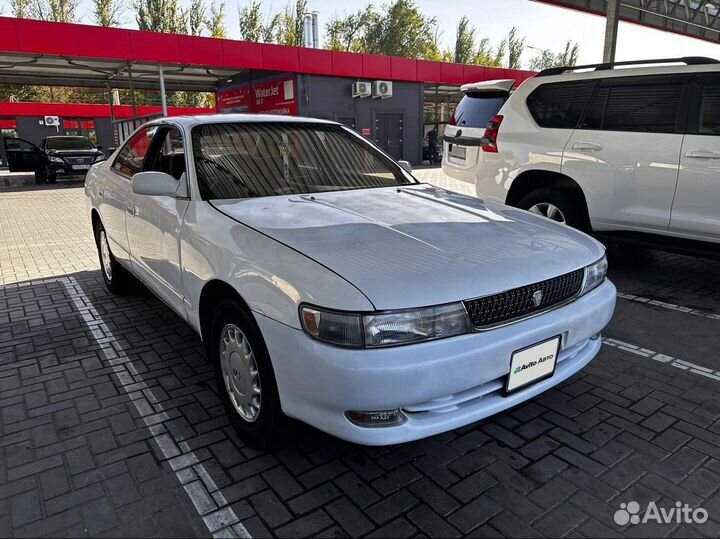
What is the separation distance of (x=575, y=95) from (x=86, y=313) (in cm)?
530

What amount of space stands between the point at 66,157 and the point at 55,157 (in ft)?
1.12

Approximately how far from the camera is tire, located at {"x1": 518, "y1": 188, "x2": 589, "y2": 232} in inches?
213

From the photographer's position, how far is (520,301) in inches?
90.4

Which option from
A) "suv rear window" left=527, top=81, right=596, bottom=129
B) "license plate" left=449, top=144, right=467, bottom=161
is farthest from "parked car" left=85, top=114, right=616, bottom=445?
"license plate" left=449, top=144, right=467, bottom=161

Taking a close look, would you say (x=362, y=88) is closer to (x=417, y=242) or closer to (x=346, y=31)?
(x=417, y=242)

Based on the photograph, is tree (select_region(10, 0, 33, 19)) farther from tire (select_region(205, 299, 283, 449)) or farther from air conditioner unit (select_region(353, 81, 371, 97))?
tire (select_region(205, 299, 283, 449))

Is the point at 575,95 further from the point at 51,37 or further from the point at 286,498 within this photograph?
the point at 51,37

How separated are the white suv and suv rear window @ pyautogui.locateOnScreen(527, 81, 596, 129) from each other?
0.04ft

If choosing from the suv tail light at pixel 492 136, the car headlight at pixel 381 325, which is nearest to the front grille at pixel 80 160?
the suv tail light at pixel 492 136

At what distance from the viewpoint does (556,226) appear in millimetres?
3066

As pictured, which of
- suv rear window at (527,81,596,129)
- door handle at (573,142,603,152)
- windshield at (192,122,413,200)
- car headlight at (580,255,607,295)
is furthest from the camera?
suv rear window at (527,81,596,129)

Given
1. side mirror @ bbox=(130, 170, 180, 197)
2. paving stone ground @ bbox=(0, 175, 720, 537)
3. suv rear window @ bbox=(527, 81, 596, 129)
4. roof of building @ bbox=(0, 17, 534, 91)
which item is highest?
roof of building @ bbox=(0, 17, 534, 91)

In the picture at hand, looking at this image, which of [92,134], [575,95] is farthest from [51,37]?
[92,134]

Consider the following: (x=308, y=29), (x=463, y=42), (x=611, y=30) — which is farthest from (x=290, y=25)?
(x=611, y=30)
